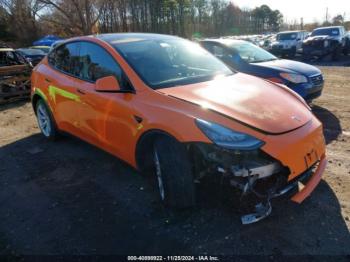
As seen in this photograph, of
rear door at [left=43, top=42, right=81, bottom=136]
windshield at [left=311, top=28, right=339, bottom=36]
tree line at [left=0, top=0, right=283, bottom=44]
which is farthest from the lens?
tree line at [left=0, top=0, right=283, bottom=44]

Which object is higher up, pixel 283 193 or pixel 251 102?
pixel 251 102

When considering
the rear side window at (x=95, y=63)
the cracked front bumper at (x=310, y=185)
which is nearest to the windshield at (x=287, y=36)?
the rear side window at (x=95, y=63)

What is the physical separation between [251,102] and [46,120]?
3.62 m

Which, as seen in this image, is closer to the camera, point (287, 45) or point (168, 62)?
point (168, 62)

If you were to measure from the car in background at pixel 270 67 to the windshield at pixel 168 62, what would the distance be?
2.58 meters

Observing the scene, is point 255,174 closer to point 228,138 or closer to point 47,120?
point 228,138

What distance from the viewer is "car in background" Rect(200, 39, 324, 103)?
6094 mm

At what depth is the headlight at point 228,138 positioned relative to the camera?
8.19 feet

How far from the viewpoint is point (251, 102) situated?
297 centimetres

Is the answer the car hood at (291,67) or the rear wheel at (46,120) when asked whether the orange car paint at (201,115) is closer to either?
the rear wheel at (46,120)

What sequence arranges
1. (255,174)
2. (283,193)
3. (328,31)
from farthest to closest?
(328,31) < (283,193) < (255,174)

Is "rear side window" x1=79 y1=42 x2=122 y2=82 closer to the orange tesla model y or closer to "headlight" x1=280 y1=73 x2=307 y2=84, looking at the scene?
the orange tesla model y

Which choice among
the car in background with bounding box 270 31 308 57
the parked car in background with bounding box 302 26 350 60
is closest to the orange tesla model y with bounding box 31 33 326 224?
the parked car in background with bounding box 302 26 350 60

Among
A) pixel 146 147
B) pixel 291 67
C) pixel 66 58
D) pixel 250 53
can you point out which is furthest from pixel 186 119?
pixel 250 53
